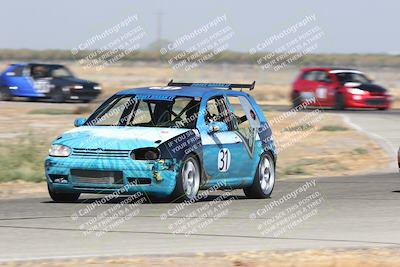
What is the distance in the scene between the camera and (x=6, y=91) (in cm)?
3875

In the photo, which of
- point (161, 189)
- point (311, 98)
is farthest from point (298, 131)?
point (161, 189)

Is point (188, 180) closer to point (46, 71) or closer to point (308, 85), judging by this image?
point (308, 85)

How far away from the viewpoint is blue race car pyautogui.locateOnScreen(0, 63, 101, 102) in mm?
38188

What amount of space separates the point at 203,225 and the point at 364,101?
26.6 m

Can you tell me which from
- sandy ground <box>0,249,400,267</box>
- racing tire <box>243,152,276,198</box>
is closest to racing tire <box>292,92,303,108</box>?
racing tire <box>243,152,276,198</box>

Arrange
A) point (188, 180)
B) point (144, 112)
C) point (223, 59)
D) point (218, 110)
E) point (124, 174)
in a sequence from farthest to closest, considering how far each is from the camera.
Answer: point (223, 59) < point (218, 110) < point (144, 112) < point (188, 180) < point (124, 174)

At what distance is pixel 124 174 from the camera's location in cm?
1238

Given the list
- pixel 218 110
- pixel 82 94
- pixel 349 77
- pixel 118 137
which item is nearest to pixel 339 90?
pixel 349 77

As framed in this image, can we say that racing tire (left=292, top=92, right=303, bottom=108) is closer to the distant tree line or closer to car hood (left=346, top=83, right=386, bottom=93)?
car hood (left=346, top=83, right=386, bottom=93)

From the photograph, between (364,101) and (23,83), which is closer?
(364,101)

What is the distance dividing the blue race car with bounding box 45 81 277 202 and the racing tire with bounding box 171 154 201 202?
0.01 metres

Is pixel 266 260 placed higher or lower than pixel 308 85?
higher

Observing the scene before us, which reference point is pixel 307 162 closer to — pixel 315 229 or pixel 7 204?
pixel 7 204

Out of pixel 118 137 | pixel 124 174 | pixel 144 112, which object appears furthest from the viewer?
pixel 144 112
